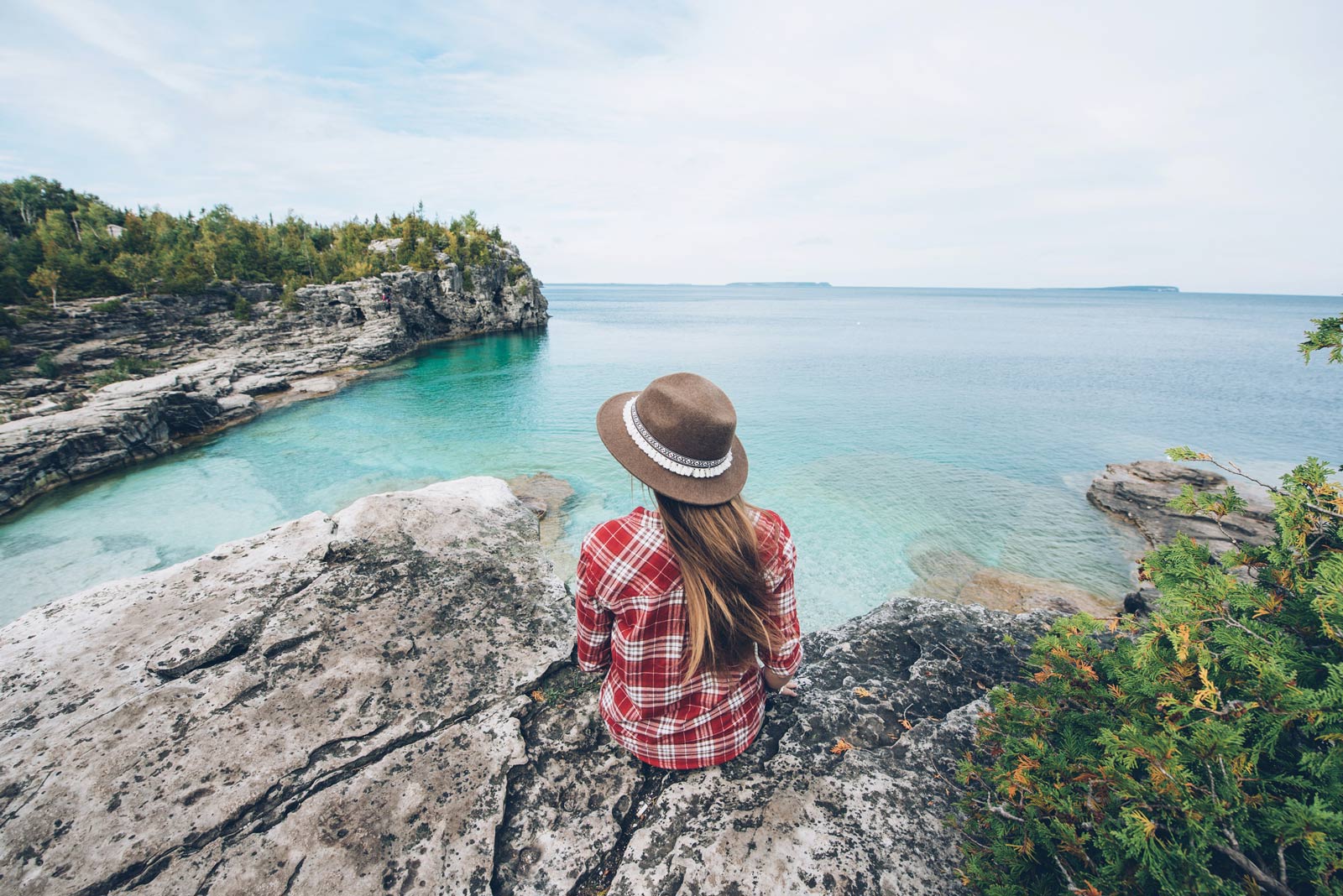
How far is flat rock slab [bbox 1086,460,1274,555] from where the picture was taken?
13258 millimetres

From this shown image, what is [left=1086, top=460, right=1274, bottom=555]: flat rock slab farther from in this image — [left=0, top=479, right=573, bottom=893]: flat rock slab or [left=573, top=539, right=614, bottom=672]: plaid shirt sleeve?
[left=0, top=479, right=573, bottom=893]: flat rock slab

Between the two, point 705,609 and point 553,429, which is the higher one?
point 705,609

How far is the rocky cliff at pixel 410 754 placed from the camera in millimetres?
2598

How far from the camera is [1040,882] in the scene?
209 cm

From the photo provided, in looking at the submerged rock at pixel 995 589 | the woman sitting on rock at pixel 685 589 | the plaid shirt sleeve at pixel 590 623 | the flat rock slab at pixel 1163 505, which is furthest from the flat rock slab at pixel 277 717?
the flat rock slab at pixel 1163 505

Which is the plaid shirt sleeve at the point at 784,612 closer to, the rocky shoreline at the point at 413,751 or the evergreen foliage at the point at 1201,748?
the rocky shoreline at the point at 413,751

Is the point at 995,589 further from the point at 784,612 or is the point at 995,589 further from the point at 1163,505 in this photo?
the point at 784,612

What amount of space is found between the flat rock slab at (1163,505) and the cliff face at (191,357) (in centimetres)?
3443

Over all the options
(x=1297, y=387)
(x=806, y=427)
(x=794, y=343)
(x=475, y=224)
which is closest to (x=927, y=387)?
(x=806, y=427)

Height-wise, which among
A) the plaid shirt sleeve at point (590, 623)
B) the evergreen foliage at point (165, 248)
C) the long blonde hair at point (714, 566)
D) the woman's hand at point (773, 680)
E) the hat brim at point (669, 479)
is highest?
the evergreen foliage at point (165, 248)

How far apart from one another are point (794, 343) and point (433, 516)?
57.5 m

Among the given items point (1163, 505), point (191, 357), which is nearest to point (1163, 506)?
point (1163, 505)

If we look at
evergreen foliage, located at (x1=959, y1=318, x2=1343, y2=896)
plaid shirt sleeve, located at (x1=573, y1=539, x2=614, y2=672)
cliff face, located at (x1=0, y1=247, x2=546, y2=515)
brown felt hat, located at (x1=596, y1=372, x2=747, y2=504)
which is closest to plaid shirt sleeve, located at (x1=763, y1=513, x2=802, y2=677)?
brown felt hat, located at (x1=596, y1=372, x2=747, y2=504)

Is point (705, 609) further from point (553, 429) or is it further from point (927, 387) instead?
point (927, 387)
